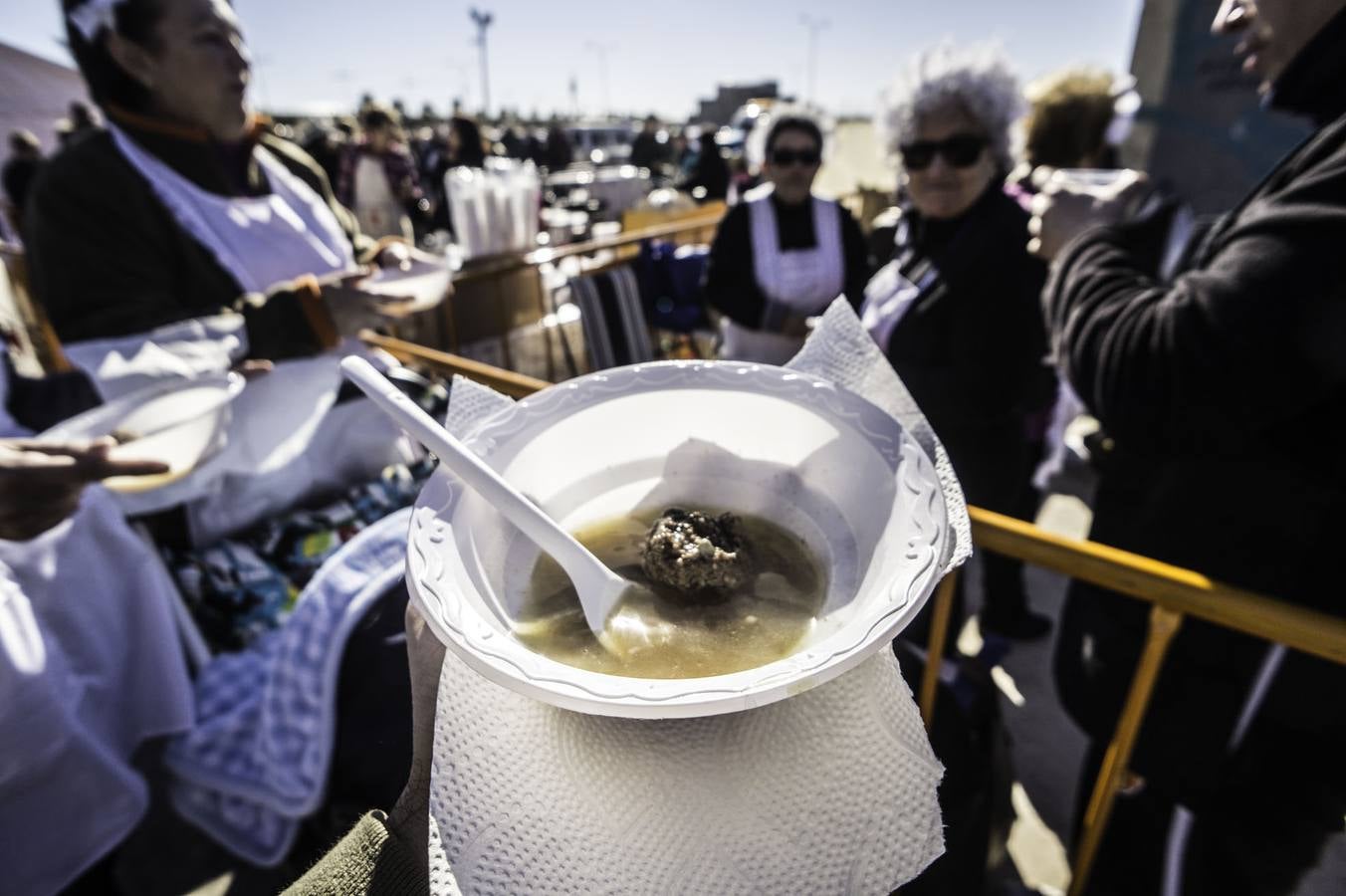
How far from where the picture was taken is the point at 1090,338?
4.00 ft

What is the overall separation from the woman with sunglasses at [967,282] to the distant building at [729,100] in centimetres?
2797

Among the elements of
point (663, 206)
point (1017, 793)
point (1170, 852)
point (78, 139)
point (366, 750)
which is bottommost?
point (1017, 793)

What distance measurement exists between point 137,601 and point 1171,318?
236cm

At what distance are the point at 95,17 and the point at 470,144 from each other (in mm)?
7060

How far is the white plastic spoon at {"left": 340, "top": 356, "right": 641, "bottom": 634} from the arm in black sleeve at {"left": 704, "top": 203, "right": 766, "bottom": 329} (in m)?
2.44

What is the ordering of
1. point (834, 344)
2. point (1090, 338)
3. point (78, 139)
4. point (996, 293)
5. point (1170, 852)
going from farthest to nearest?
point (996, 293)
point (78, 139)
point (1170, 852)
point (1090, 338)
point (834, 344)

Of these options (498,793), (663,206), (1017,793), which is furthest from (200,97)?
(663,206)

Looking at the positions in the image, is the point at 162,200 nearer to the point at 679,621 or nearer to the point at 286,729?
the point at 286,729

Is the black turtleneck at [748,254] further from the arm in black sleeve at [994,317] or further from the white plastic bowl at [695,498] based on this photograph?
the white plastic bowl at [695,498]

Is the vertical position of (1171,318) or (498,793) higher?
(1171,318)

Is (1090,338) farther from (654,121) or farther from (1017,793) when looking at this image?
(654,121)

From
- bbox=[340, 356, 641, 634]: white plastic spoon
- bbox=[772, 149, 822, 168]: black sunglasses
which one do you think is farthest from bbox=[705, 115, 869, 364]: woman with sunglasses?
bbox=[340, 356, 641, 634]: white plastic spoon

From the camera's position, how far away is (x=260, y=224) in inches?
75.1

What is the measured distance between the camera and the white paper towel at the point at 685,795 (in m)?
0.54
